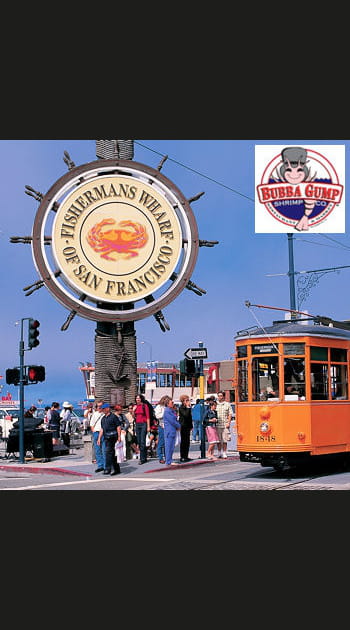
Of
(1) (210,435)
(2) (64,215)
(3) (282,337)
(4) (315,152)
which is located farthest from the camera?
(2) (64,215)

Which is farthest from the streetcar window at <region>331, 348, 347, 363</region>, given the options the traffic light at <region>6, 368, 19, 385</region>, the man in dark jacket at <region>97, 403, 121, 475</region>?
the traffic light at <region>6, 368, 19, 385</region>

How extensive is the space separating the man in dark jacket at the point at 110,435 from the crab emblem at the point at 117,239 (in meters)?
5.85

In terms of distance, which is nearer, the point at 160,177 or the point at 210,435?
the point at 210,435

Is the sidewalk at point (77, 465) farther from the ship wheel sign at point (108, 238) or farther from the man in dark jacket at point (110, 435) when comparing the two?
the ship wheel sign at point (108, 238)

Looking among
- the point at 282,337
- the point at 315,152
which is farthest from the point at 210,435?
the point at 315,152

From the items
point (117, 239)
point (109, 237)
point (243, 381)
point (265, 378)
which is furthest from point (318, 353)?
point (109, 237)

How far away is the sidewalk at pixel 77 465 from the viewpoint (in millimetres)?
19562

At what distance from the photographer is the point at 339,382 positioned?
1723 centimetres

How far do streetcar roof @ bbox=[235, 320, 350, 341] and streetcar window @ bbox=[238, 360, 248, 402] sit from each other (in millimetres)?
574

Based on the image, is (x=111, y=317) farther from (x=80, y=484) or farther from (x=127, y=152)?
(x=80, y=484)

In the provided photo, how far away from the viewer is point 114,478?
1828cm

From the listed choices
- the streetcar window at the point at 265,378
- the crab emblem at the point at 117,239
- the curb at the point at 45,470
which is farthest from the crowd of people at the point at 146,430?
the crab emblem at the point at 117,239

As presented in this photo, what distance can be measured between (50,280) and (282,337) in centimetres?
915

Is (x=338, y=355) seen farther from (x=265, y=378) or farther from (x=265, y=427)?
(x=265, y=427)
